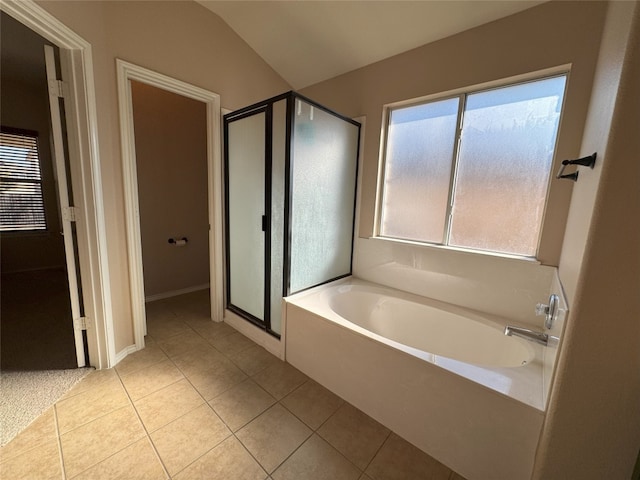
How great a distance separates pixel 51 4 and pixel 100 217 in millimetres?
1120

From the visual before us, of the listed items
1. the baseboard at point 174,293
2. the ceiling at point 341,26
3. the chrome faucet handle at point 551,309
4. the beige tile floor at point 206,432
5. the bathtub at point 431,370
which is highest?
the ceiling at point 341,26

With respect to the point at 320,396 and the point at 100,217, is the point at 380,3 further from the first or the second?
the point at 320,396

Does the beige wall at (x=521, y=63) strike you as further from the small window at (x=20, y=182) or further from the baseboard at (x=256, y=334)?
the small window at (x=20, y=182)

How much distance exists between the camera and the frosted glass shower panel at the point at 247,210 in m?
2.07

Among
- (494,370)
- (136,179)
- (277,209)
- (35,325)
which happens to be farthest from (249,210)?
(35,325)

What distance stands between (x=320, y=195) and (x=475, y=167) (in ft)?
3.91

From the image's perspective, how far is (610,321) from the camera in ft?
2.51

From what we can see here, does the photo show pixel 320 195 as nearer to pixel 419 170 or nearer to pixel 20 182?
pixel 419 170

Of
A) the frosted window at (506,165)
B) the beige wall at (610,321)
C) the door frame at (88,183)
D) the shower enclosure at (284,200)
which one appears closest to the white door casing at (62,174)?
the door frame at (88,183)

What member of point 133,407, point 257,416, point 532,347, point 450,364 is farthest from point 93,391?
point 532,347

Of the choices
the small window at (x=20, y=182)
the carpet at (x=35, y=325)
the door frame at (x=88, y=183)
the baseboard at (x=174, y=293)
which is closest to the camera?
the door frame at (x=88, y=183)

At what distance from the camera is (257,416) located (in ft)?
4.82

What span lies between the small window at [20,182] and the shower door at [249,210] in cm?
348

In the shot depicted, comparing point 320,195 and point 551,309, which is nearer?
point 551,309
